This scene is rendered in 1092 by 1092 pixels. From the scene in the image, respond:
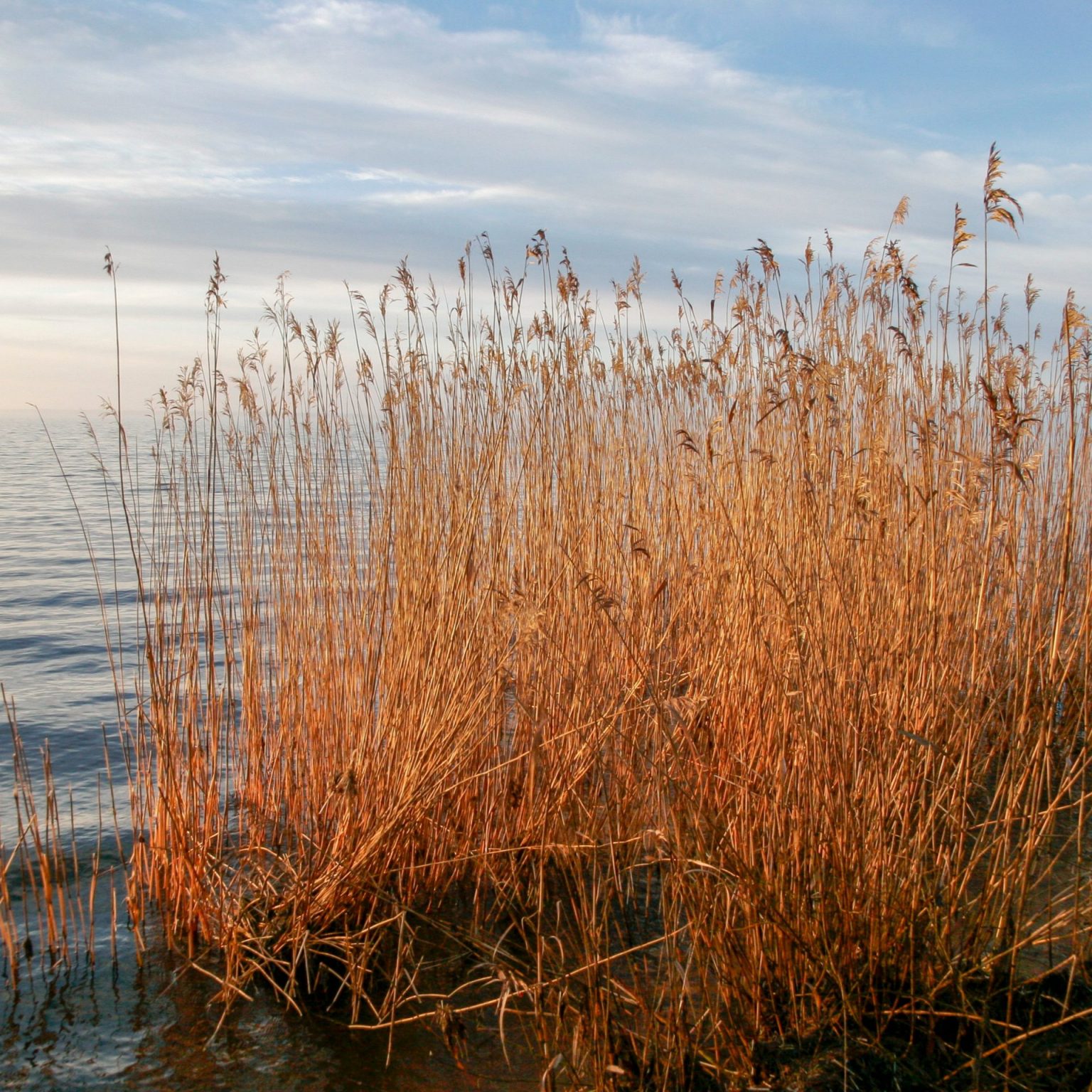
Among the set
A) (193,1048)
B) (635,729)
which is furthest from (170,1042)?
(635,729)

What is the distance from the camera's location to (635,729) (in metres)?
2.68

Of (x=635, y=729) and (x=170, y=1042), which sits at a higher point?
(x=635, y=729)

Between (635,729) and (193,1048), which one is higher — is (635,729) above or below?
above

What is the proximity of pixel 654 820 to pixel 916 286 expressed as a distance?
1.62 metres

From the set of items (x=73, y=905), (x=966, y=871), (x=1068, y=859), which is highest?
(x=966, y=871)

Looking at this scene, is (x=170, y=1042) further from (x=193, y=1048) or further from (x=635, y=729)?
(x=635, y=729)

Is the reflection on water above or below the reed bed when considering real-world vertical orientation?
below

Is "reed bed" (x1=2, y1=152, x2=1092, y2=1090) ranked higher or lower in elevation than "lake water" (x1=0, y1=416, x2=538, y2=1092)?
higher

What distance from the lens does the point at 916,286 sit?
2373 millimetres

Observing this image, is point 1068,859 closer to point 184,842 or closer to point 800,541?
point 800,541

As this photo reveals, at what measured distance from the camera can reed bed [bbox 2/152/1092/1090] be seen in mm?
1816

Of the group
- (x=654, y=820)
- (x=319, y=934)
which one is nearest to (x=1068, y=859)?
(x=654, y=820)

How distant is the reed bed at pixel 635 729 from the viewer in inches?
71.5

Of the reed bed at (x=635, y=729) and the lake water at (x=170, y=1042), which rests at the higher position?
the reed bed at (x=635, y=729)
